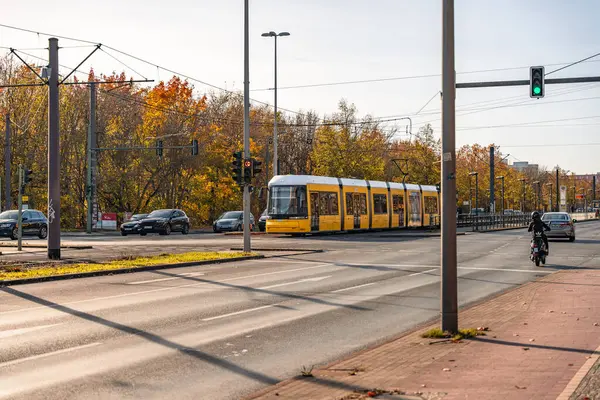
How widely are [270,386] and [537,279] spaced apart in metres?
13.0

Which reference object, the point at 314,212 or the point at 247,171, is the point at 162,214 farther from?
the point at 247,171

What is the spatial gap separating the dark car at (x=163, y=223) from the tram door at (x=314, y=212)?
1131cm

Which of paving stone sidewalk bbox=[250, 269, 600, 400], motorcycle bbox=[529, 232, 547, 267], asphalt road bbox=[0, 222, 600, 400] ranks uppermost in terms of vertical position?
motorcycle bbox=[529, 232, 547, 267]

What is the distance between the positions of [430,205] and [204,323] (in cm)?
5046

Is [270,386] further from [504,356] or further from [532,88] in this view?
[532,88]

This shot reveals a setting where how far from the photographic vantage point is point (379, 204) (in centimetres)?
5228

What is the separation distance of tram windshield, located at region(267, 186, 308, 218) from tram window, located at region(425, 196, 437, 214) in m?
19.2

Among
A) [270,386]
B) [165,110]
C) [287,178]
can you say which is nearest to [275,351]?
[270,386]

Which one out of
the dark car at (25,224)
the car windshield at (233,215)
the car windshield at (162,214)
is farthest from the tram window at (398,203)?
the dark car at (25,224)

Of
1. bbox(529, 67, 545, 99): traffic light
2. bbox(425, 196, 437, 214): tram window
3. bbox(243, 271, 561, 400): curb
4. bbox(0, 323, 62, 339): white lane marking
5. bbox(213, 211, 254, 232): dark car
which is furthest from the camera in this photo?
bbox(425, 196, 437, 214): tram window

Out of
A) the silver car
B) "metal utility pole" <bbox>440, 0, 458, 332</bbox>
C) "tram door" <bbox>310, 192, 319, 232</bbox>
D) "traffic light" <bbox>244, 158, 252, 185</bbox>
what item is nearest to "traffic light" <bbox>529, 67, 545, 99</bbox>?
"traffic light" <bbox>244, 158, 252, 185</bbox>

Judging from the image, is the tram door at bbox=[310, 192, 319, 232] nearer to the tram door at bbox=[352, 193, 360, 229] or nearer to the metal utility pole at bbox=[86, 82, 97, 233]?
the tram door at bbox=[352, 193, 360, 229]

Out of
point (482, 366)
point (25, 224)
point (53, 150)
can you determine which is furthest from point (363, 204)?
point (482, 366)

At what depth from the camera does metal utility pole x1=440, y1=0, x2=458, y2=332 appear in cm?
1016
